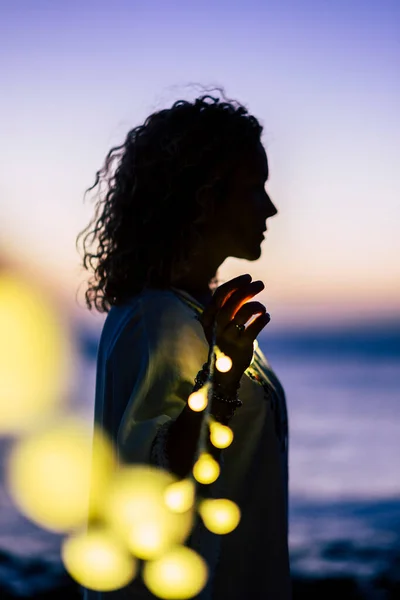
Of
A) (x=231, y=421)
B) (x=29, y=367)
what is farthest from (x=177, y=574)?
(x=29, y=367)

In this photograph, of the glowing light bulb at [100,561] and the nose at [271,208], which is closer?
the glowing light bulb at [100,561]

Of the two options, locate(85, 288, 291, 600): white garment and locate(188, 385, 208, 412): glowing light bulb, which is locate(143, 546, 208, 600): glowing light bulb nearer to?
locate(85, 288, 291, 600): white garment

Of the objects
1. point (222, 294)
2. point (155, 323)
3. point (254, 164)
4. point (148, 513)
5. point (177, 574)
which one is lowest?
point (177, 574)

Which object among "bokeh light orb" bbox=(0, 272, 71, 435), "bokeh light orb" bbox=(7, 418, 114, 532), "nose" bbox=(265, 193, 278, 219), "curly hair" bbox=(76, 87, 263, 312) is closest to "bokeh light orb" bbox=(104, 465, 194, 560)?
"curly hair" bbox=(76, 87, 263, 312)

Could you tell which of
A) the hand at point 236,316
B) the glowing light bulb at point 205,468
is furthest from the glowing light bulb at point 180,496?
the hand at point 236,316

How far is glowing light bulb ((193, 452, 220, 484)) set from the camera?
1348 millimetres

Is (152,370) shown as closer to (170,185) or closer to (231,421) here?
(231,421)

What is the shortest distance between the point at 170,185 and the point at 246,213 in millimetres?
235

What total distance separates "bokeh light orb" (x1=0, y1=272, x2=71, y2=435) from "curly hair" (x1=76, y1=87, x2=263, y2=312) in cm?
885

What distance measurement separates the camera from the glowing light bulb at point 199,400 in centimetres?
131

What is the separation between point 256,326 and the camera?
1.30m

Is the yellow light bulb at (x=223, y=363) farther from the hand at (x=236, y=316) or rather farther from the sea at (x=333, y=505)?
the sea at (x=333, y=505)

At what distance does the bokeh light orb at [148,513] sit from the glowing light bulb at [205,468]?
6cm

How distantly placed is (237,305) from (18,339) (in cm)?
1452
